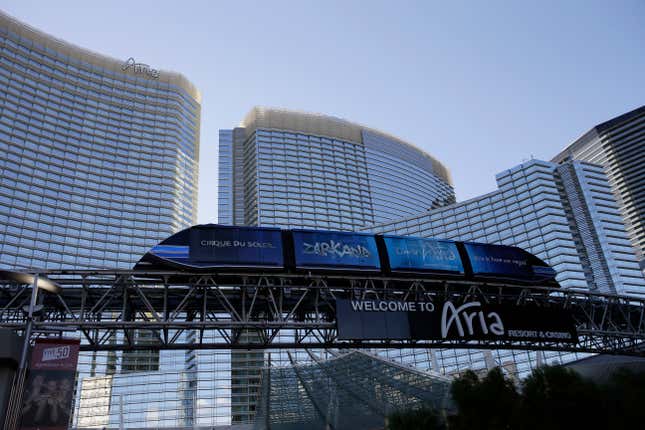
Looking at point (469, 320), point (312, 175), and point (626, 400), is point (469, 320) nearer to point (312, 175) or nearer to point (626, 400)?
point (626, 400)

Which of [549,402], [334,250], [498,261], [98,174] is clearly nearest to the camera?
[549,402]

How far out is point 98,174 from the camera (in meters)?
117

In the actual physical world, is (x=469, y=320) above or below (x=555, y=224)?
below

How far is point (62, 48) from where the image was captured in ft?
399

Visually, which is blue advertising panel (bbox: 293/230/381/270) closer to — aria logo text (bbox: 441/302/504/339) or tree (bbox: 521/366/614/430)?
aria logo text (bbox: 441/302/504/339)

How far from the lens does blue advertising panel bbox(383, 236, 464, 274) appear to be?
3006 cm

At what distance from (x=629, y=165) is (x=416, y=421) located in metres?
186

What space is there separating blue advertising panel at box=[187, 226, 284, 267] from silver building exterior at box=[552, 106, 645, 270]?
175m

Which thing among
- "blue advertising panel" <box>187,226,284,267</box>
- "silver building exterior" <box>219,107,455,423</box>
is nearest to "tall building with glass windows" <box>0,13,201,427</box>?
"silver building exterior" <box>219,107,455,423</box>

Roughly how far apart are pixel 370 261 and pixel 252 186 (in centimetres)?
10498

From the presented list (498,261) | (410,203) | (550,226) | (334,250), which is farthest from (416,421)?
(410,203)

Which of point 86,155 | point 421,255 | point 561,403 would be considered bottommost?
point 561,403

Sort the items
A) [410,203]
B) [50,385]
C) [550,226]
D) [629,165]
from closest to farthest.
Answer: [50,385], [550,226], [410,203], [629,165]

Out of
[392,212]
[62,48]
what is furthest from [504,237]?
[62,48]
